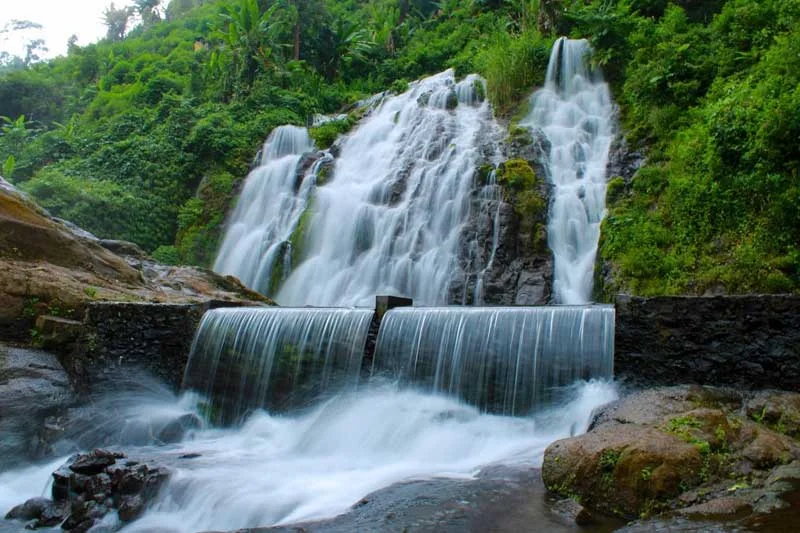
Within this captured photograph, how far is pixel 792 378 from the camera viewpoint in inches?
271

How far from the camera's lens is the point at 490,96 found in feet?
68.7

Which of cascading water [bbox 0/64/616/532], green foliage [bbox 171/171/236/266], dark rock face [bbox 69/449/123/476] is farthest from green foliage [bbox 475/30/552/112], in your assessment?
dark rock face [bbox 69/449/123/476]

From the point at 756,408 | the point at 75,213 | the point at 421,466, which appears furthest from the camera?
the point at 75,213

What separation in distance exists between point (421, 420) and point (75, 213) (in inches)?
717

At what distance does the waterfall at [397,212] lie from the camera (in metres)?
15.4

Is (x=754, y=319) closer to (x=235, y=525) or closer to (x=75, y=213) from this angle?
(x=235, y=525)

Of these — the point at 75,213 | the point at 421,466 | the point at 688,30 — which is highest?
the point at 688,30

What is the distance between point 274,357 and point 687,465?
6966mm

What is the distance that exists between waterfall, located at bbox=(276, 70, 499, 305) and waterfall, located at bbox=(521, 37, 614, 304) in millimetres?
1997

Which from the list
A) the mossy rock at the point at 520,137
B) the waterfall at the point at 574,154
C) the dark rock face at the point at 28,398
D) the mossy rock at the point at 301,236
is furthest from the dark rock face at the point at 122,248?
the waterfall at the point at 574,154

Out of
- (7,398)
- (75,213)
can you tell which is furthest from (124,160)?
(7,398)

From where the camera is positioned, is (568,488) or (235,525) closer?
(568,488)

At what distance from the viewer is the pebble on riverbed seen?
6.44 meters

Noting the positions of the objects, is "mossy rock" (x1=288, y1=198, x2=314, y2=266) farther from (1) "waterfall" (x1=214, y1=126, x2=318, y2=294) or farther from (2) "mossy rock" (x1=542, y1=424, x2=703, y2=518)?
(2) "mossy rock" (x1=542, y1=424, x2=703, y2=518)
